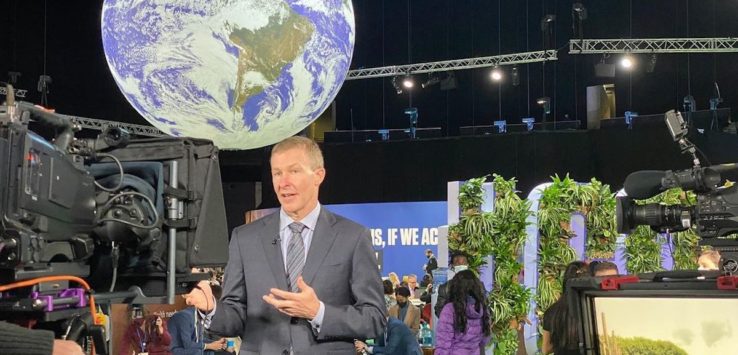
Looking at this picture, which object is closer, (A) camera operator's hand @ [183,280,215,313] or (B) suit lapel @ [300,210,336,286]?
(A) camera operator's hand @ [183,280,215,313]

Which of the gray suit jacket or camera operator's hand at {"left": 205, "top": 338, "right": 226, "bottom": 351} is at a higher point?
the gray suit jacket

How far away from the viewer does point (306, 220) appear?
8.11ft

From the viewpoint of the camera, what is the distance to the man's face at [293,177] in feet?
7.80

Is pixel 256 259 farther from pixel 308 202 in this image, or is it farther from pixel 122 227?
pixel 122 227

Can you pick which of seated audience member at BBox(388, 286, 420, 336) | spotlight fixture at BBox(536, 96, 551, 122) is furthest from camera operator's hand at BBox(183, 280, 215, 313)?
spotlight fixture at BBox(536, 96, 551, 122)

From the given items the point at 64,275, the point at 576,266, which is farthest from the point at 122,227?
the point at 576,266

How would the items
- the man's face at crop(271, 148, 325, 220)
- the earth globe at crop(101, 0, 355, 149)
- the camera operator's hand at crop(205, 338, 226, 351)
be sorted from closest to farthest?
1. the man's face at crop(271, 148, 325, 220)
2. the earth globe at crop(101, 0, 355, 149)
3. the camera operator's hand at crop(205, 338, 226, 351)

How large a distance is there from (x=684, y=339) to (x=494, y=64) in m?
12.8

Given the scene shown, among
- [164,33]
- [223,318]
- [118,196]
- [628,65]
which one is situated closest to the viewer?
[118,196]

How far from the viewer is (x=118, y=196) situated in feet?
7.01

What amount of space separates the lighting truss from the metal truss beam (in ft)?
1.77

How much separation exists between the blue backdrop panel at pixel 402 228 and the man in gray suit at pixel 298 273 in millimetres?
12358

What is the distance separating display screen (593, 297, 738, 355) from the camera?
1724 mm

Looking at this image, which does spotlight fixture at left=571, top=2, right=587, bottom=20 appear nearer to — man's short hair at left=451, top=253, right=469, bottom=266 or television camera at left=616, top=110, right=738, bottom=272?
man's short hair at left=451, top=253, right=469, bottom=266
